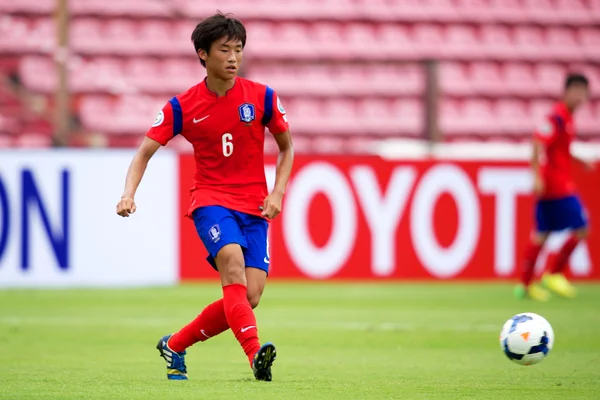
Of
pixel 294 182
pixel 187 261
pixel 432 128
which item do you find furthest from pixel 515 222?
pixel 187 261

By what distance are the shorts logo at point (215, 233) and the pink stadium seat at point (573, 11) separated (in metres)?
13.2

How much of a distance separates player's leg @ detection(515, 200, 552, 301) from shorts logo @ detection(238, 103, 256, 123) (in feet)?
19.7

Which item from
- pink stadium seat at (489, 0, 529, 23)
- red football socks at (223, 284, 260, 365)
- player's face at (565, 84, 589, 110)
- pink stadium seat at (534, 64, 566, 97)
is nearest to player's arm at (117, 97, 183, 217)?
red football socks at (223, 284, 260, 365)

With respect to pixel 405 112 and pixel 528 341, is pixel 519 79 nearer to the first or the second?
pixel 405 112

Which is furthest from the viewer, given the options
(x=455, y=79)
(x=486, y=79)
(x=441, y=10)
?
(x=441, y=10)

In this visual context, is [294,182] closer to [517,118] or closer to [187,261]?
[187,261]

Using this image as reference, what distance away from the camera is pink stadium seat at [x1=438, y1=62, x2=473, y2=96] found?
1669cm

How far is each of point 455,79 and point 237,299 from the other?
11.8m

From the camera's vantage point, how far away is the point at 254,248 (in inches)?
229

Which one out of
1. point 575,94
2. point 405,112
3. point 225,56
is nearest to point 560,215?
point 575,94

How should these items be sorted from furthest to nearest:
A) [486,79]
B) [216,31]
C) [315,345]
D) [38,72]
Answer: [486,79] < [38,72] < [315,345] < [216,31]

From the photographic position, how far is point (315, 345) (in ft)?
25.9

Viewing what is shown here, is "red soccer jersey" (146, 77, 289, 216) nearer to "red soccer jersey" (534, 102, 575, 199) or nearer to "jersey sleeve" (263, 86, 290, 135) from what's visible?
"jersey sleeve" (263, 86, 290, 135)

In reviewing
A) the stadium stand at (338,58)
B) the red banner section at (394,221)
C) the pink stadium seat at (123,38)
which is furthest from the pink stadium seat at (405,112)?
the pink stadium seat at (123,38)
